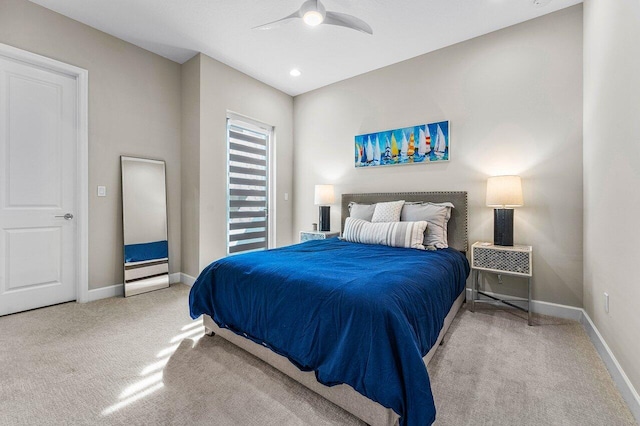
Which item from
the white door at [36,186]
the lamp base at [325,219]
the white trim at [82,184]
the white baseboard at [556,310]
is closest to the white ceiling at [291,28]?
the white trim at [82,184]

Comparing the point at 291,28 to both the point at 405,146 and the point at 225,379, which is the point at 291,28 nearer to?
the point at 405,146

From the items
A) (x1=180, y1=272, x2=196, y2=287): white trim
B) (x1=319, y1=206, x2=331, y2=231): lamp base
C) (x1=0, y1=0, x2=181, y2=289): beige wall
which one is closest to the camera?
(x1=0, y1=0, x2=181, y2=289): beige wall

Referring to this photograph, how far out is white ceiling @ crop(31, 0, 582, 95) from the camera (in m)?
2.69

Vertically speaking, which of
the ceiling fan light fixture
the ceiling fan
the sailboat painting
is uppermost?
the ceiling fan

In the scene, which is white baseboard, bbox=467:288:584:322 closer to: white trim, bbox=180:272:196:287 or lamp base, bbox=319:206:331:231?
lamp base, bbox=319:206:331:231

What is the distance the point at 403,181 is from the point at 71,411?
3.56 meters

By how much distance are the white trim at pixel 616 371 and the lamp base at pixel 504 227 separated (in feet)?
2.85

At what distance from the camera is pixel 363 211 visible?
11.9ft

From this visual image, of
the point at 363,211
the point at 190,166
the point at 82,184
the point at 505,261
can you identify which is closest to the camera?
the point at 505,261

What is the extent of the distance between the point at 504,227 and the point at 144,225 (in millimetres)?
4044

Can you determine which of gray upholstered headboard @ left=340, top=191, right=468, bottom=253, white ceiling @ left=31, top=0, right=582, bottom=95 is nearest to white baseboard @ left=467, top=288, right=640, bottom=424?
gray upholstered headboard @ left=340, top=191, right=468, bottom=253

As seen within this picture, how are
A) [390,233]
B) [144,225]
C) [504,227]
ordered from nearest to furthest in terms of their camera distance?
[504,227] → [390,233] → [144,225]

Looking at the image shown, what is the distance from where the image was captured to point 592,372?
1818mm

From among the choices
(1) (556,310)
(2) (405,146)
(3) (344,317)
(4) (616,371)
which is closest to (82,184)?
(3) (344,317)
